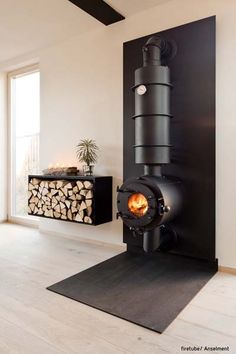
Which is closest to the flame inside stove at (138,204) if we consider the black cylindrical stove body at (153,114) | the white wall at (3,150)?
the black cylindrical stove body at (153,114)

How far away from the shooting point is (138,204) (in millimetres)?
2250

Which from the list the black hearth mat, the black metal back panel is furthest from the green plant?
the black hearth mat

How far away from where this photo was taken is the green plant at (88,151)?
3041 mm

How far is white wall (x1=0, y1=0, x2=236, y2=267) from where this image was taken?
234 centimetres

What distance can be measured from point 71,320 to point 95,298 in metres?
0.28

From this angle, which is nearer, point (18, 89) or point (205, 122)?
point (205, 122)

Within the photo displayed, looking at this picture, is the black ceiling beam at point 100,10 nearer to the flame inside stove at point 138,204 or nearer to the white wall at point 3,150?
the flame inside stove at point 138,204

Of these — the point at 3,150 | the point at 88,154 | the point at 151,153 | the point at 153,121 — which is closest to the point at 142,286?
the point at 151,153

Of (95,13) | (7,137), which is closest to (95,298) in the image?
(95,13)

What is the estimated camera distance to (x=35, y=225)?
157 inches

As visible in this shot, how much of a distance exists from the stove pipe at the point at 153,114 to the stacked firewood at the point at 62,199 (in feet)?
2.65

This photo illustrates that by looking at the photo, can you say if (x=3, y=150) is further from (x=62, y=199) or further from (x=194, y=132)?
(x=194, y=132)

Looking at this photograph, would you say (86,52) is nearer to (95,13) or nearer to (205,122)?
(95,13)

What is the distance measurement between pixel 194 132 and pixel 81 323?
181 cm
